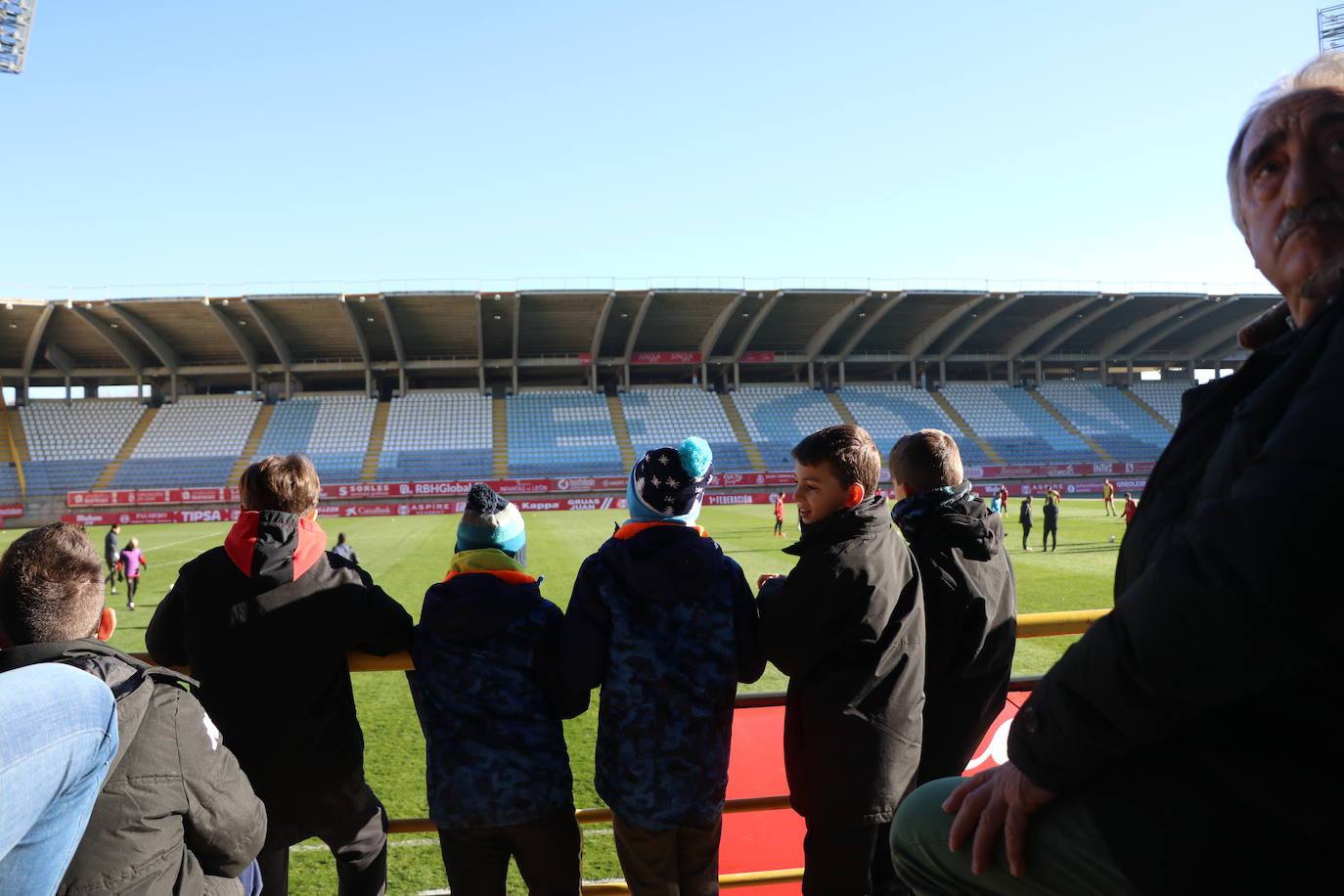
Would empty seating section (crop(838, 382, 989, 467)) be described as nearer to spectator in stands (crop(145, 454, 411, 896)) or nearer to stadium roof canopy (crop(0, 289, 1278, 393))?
stadium roof canopy (crop(0, 289, 1278, 393))

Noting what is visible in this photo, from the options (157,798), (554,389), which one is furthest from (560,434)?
(157,798)

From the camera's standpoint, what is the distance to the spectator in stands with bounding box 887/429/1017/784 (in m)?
A: 2.66

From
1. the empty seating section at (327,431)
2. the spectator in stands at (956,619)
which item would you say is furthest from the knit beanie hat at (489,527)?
the empty seating section at (327,431)

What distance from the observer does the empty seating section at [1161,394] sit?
5041 centimetres

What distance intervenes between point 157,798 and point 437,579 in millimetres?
14926

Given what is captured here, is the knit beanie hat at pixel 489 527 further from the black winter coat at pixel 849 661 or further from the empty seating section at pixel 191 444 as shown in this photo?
the empty seating section at pixel 191 444

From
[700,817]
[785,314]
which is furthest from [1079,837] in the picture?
[785,314]

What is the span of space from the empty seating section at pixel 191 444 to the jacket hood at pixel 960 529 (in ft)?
141

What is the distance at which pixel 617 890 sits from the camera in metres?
2.74

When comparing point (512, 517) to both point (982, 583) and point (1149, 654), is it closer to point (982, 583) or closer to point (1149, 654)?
point (982, 583)

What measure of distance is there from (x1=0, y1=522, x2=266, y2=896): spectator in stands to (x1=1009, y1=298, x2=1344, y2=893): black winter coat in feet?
5.89

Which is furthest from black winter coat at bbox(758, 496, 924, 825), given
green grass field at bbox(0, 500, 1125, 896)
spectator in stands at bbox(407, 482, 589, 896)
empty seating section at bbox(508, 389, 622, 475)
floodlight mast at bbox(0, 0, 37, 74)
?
empty seating section at bbox(508, 389, 622, 475)

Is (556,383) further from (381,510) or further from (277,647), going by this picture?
(277,647)

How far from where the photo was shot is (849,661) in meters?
2.36
